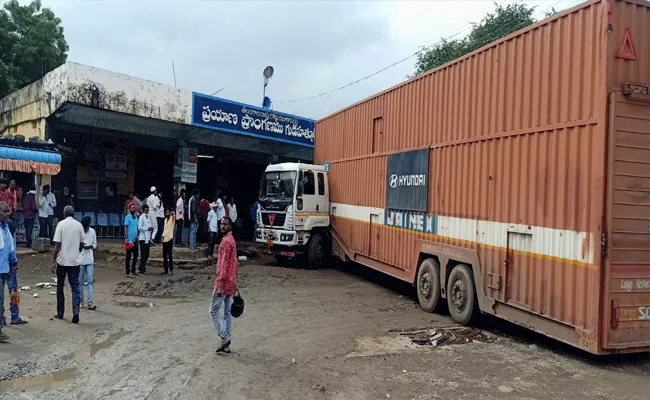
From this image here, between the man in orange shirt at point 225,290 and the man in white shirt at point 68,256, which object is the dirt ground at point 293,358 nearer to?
the man in orange shirt at point 225,290

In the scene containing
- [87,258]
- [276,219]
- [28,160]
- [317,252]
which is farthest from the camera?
[317,252]

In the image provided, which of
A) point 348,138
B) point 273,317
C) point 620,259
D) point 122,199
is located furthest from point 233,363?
point 122,199

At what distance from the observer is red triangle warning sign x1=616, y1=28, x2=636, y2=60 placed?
546 cm

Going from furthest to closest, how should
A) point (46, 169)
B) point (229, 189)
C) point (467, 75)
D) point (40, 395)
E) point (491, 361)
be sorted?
point (229, 189) < point (46, 169) < point (467, 75) < point (491, 361) < point (40, 395)

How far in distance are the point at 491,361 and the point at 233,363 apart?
3073 millimetres

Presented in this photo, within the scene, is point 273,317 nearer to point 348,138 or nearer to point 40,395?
point 40,395

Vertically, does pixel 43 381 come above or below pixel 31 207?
below

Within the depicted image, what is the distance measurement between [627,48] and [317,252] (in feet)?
32.0

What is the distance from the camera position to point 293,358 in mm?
5895

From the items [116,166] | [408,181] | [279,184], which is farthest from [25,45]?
[408,181]

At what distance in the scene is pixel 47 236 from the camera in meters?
14.1

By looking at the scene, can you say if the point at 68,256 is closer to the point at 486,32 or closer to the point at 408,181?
the point at 408,181

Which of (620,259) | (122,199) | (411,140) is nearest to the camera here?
(620,259)

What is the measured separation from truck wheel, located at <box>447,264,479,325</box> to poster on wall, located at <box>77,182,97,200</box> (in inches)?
520
